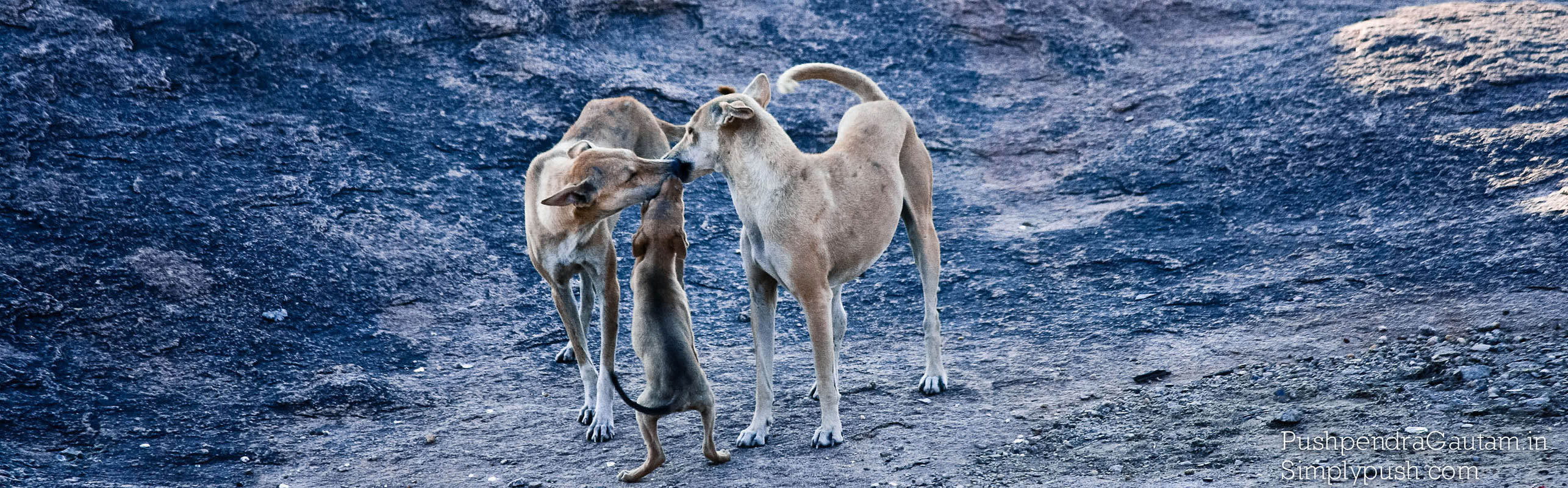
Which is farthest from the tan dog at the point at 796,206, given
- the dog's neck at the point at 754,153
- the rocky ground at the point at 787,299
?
the rocky ground at the point at 787,299

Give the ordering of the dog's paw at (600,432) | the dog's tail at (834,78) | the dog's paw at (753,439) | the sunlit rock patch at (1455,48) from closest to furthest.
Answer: the dog's paw at (753,439), the dog's paw at (600,432), the dog's tail at (834,78), the sunlit rock patch at (1455,48)

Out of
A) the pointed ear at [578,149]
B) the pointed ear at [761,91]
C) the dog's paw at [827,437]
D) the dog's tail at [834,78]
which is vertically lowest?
the dog's paw at [827,437]

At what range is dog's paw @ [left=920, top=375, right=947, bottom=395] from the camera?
6336mm

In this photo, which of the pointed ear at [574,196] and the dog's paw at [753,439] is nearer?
the pointed ear at [574,196]

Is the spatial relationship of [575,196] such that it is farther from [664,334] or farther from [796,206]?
[796,206]

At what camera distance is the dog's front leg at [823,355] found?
18.1ft

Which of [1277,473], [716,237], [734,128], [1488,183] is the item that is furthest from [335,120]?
[1488,183]

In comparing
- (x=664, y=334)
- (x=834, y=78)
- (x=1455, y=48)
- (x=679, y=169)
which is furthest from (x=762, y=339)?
(x=1455, y=48)

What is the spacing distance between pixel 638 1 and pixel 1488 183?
8.53 metres

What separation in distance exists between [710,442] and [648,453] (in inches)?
12.0

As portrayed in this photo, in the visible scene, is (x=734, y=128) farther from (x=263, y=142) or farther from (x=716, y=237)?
(x=263, y=142)

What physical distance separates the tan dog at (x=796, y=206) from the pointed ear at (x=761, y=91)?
1 cm

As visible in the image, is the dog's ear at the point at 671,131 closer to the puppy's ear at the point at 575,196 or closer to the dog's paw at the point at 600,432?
the puppy's ear at the point at 575,196

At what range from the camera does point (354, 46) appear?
35.7 ft
